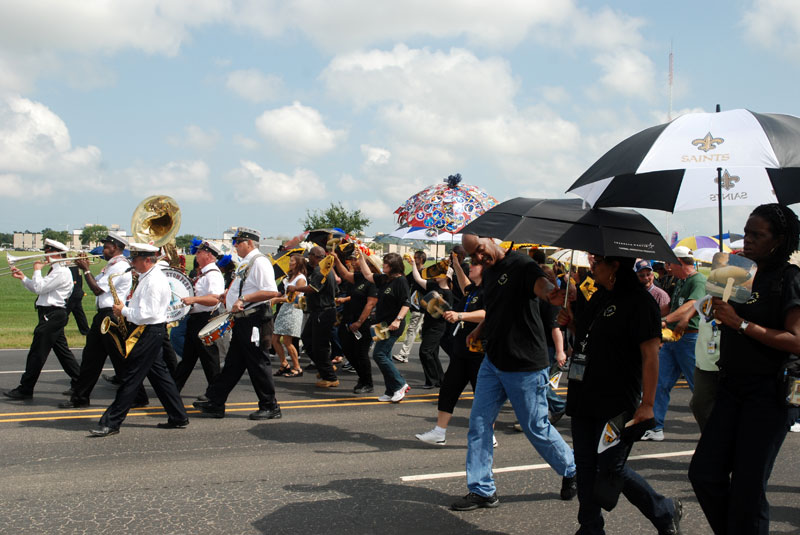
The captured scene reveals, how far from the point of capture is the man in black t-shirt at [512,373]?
15.0ft

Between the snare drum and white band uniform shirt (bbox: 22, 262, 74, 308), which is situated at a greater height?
white band uniform shirt (bbox: 22, 262, 74, 308)

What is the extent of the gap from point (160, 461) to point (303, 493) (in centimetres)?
147

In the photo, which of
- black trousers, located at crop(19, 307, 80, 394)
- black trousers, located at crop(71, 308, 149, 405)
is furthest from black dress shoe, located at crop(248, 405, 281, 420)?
black trousers, located at crop(19, 307, 80, 394)

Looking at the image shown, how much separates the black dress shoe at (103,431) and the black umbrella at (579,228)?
4.00 meters

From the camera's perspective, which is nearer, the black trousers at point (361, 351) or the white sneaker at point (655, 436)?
the white sneaker at point (655, 436)

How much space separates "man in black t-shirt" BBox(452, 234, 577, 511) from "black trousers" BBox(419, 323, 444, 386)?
170 inches

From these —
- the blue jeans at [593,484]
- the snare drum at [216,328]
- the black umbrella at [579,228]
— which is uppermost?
the black umbrella at [579,228]

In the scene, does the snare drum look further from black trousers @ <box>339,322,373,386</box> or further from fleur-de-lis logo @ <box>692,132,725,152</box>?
fleur-de-lis logo @ <box>692,132,725,152</box>

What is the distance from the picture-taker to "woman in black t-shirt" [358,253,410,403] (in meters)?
8.28

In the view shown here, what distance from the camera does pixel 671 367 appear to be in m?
6.88

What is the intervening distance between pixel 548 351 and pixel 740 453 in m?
2.52

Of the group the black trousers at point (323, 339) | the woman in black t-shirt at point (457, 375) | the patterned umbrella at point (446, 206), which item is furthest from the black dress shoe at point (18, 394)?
the patterned umbrella at point (446, 206)

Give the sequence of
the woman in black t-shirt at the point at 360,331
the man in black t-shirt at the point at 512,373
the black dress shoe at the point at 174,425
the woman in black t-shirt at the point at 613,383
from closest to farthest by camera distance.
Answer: the woman in black t-shirt at the point at 613,383 → the man in black t-shirt at the point at 512,373 → the black dress shoe at the point at 174,425 → the woman in black t-shirt at the point at 360,331

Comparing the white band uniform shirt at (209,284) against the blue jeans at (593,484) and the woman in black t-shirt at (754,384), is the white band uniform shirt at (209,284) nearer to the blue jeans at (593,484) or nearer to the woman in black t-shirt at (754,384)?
the blue jeans at (593,484)
